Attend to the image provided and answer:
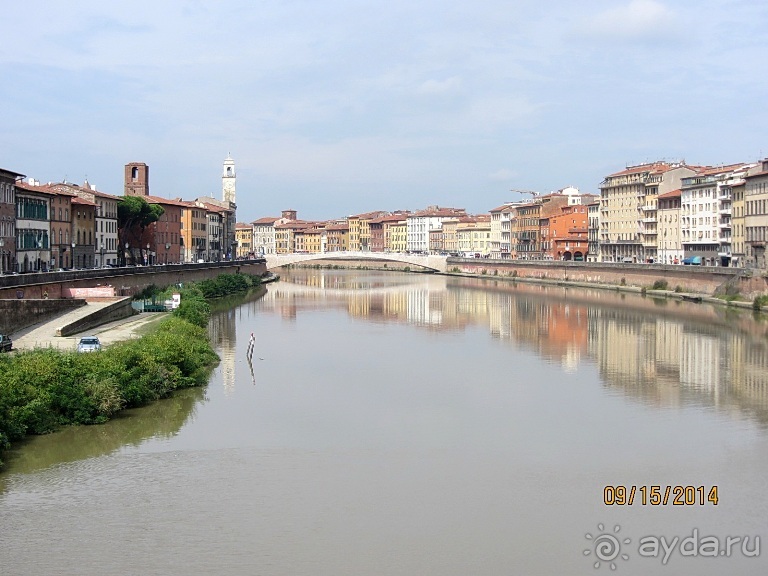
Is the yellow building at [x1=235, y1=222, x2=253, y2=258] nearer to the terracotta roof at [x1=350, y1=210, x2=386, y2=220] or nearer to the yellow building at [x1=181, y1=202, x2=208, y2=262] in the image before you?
the terracotta roof at [x1=350, y1=210, x2=386, y2=220]

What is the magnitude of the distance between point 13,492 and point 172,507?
6.88 feet

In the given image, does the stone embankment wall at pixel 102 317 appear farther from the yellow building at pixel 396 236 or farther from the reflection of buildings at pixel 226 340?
the yellow building at pixel 396 236

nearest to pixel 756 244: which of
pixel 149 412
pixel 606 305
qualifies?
pixel 606 305

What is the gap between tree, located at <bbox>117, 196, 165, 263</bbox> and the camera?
178ft

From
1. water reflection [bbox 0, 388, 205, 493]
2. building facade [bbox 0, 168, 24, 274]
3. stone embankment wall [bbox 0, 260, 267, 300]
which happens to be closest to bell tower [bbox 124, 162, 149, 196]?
stone embankment wall [bbox 0, 260, 267, 300]

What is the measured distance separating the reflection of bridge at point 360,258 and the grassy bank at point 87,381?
177 feet

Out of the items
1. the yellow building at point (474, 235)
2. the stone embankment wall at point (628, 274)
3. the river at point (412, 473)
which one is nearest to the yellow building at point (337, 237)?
the yellow building at point (474, 235)

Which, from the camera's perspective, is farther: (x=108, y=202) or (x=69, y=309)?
(x=108, y=202)

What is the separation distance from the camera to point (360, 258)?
79688 millimetres

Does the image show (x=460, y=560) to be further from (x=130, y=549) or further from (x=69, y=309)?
(x=69, y=309)

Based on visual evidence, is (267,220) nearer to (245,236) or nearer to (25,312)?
(245,236)

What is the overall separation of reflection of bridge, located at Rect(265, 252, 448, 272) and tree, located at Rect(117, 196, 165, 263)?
1914 centimetres

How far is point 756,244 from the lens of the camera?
157 ft

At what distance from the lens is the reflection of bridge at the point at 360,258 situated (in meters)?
78.1
